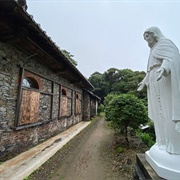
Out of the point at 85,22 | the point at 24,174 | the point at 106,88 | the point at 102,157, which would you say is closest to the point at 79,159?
the point at 102,157

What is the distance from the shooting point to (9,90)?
3.76m

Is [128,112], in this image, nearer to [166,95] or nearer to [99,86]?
[166,95]

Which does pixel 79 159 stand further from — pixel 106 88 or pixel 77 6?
pixel 106 88

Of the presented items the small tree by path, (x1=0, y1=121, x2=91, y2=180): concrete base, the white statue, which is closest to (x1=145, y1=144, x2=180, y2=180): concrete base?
the white statue

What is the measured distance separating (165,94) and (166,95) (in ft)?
0.06

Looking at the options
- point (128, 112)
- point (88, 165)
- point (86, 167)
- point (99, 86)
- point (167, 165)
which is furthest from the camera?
point (99, 86)

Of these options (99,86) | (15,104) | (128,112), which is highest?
(99,86)

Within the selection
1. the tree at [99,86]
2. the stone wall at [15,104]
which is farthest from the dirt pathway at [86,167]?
the tree at [99,86]

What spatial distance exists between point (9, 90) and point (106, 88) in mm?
26283

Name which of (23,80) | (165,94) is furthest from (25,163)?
(165,94)

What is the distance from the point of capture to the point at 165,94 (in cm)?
165

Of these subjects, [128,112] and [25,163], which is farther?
[128,112]

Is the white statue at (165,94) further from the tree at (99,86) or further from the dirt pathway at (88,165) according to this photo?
the tree at (99,86)

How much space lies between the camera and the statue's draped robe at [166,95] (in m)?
1.49
